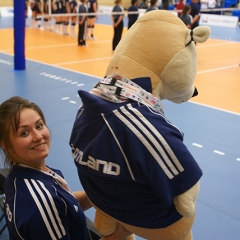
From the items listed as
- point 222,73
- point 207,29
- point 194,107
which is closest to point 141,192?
point 207,29

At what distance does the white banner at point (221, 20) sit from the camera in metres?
18.4

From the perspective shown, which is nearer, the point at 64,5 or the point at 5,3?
the point at 64,5

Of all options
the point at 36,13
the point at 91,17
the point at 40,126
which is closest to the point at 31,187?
the point at 40,126

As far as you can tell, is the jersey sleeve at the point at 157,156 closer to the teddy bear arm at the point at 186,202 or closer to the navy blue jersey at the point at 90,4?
the teddy bear arm at the point at 186,202

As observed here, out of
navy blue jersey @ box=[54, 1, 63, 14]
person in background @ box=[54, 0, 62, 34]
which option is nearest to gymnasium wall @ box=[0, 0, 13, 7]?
person in background @ box=[54, 0, 62, 34]

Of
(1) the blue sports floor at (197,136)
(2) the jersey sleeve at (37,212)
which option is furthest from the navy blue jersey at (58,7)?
(2) the jersey sleeve at (37,212)

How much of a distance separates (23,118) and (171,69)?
80 cm

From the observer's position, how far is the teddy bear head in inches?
75.6

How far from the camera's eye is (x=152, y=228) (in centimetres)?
192

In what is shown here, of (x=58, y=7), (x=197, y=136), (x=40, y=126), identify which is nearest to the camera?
(x=40, y=126)

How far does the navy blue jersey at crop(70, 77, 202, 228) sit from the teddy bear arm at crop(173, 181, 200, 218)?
30mm

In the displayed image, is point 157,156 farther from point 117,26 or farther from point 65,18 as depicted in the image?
point 65,18

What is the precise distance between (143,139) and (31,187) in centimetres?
56

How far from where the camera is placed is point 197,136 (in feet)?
16.8
